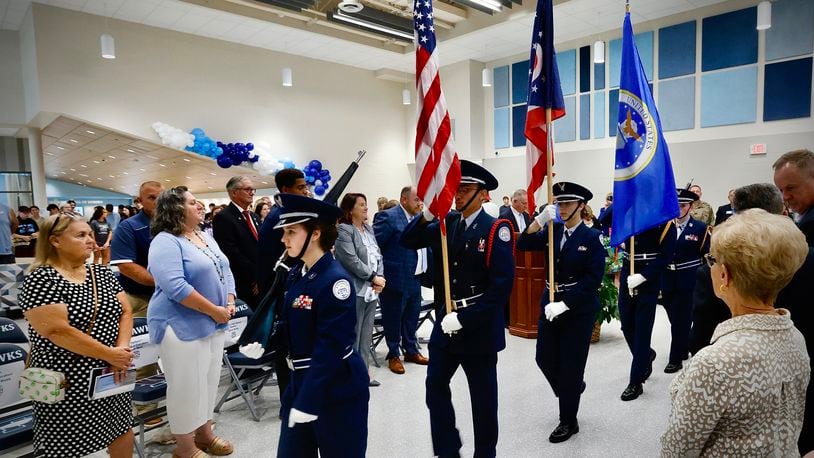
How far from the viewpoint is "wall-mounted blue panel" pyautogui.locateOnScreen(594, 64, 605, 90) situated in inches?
449

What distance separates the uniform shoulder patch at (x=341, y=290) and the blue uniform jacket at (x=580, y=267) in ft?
5.92

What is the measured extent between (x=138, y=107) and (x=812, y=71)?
1337 cm

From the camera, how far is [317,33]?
11.6 m

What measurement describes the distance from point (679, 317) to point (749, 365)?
391 centimetres

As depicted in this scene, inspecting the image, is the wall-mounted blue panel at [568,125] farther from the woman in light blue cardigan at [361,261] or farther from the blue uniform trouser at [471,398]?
the blue uniform trouser at [471,398]

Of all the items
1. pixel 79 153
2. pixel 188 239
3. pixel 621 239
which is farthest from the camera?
pixel 79 153

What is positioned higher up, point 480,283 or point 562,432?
point 480,283

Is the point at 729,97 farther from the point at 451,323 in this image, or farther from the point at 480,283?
the point at 451,323

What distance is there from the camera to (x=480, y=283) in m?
2.69

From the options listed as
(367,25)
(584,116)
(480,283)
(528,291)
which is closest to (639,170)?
(480,283)

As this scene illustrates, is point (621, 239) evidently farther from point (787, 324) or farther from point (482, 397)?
point (787, 324)

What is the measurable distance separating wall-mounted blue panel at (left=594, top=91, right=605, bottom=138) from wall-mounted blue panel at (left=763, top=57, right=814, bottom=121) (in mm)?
3155

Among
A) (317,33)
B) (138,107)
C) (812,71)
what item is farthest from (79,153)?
(812,71)

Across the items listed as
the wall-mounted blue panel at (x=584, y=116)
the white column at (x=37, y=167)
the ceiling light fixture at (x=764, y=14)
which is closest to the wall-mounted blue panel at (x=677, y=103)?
the wall-mounted blue panel at (x=584, y=116)
